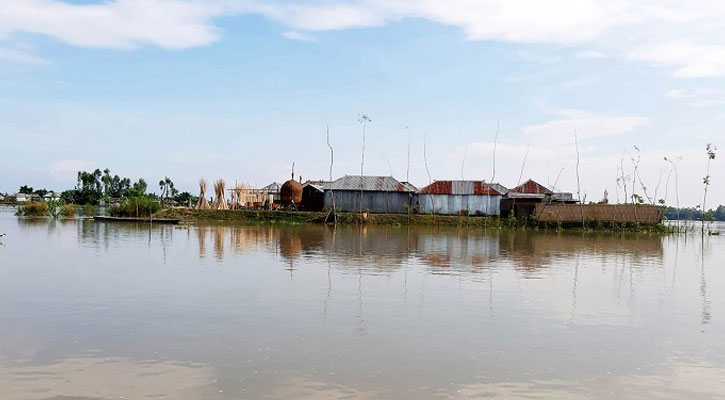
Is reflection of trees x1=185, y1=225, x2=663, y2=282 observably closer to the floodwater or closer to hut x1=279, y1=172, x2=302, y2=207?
the floodwater

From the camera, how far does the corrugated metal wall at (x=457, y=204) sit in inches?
1699

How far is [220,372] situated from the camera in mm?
7246

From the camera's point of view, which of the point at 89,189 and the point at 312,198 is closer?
the point at 312,198

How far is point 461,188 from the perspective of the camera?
43.6 m

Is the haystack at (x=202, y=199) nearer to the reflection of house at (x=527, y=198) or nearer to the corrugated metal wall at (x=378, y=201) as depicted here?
Answer: the corrugated metal wall at (x=378, y=201)

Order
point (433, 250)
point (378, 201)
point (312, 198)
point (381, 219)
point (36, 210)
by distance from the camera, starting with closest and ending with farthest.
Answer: point (433, 250) < point (381, 219) < point (378, 201) < point (312, 198) < point (36, 210)

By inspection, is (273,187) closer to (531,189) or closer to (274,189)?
(274,189)

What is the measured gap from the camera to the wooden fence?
39219mm

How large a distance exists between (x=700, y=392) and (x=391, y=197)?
37.1 m

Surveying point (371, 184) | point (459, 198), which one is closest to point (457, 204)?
point (459, 198)

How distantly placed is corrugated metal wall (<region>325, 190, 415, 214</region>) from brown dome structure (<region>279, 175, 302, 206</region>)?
376cm

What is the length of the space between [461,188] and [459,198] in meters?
0.67

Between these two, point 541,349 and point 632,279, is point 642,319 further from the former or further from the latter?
point 632,279

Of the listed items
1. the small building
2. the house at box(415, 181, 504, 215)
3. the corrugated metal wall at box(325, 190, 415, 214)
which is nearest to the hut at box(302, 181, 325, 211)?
the small building
